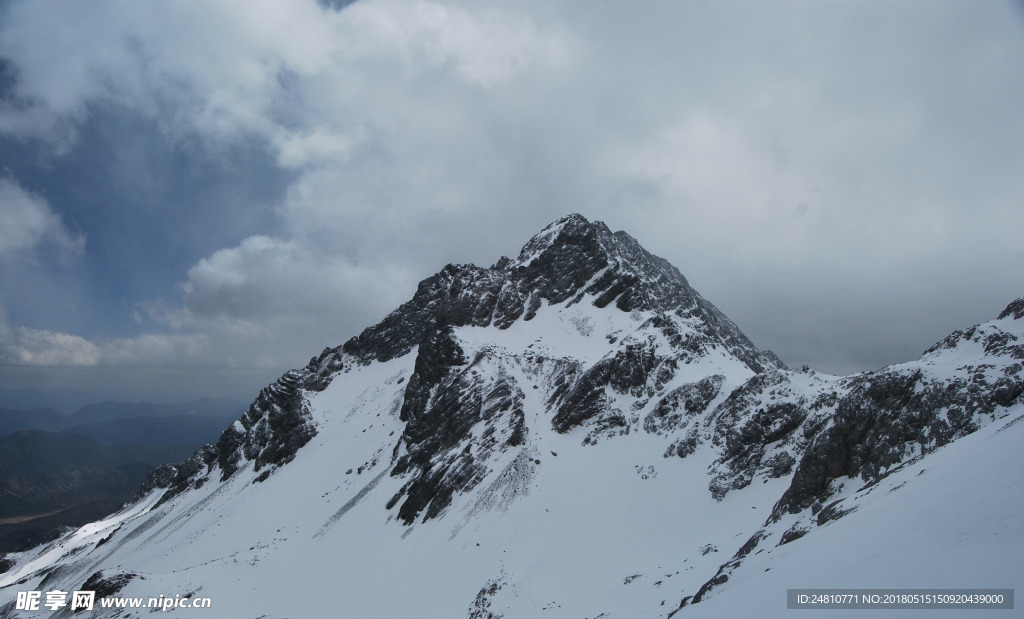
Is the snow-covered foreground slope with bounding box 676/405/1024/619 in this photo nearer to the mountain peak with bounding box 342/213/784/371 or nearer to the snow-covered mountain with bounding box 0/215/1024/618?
the snow-covered mountain with bounding box 0/215/1024/618

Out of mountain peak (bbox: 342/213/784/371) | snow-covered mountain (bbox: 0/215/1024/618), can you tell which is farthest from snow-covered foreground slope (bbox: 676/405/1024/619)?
mountain peak (bbox: 342/213/784/371)

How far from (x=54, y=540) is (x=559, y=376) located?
530 ft

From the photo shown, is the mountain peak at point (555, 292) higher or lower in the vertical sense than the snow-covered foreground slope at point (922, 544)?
higher

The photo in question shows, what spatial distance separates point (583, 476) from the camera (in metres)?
57.4

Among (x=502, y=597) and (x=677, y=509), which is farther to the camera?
(x=677, y=509)

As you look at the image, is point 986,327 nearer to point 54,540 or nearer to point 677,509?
point 677,509

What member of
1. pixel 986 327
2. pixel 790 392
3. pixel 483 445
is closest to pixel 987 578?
pixel 986 327

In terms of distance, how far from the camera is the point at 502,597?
1652 inches

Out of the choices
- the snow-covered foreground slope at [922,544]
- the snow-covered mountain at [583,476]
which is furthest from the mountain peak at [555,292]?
the snow-covered foreground slope at [922,544]

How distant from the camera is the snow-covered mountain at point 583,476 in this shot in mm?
20750

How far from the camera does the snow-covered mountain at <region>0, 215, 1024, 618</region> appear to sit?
2075 centimetres

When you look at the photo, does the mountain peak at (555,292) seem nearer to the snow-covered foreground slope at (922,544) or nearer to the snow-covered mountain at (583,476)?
the snow-covered mountain at (583,476)

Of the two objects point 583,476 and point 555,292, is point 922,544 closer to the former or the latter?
point 583,476

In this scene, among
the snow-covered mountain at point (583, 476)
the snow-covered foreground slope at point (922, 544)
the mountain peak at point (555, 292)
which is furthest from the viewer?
the mountain peak at point (555, 292)
